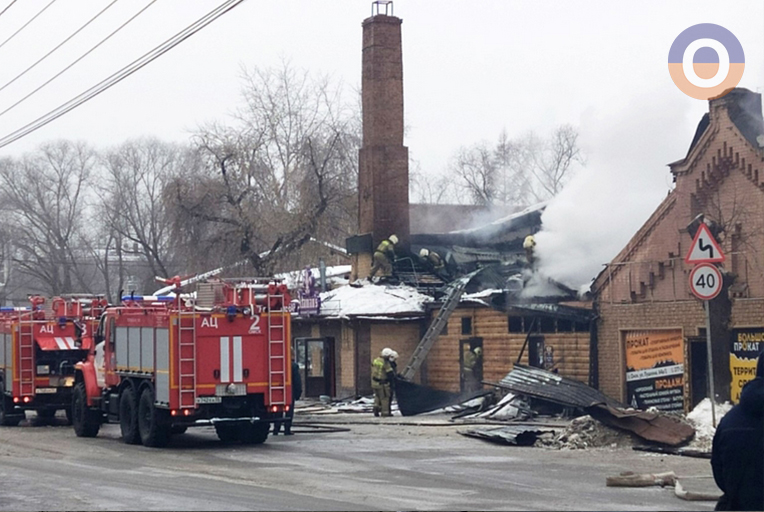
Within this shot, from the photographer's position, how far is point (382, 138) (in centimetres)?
3991

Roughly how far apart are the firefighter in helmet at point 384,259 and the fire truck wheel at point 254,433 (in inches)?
656

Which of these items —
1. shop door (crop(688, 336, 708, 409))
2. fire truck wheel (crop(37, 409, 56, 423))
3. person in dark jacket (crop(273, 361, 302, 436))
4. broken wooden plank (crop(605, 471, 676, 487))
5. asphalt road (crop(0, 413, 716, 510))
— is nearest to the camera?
asphalt road (crop(0, 413, 716, 510))

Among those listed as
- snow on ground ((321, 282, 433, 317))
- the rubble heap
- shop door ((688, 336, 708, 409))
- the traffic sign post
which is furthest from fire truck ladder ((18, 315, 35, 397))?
the traffic sign post

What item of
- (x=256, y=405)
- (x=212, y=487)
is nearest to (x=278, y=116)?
(x=256, y=405)

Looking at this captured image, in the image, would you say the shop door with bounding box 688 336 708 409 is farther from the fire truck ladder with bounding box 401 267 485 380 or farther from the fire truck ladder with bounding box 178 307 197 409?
the fire truck ladder with bounding box 178 307 197 409

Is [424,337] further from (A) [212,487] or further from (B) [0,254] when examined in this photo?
(B) [0,254]

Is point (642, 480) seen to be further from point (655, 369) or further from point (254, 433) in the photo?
point (655, 369)

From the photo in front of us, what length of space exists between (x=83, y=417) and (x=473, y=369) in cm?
1108

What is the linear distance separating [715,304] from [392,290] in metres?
14.6

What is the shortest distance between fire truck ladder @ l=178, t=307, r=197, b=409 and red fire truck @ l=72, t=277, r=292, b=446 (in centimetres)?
2

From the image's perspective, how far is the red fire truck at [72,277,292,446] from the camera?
736 inches

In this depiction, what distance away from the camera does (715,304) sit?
21.3 m

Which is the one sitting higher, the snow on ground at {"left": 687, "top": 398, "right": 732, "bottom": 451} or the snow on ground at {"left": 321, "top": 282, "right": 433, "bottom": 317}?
the snow on ground at {"left": 321, "top": 282, "right": 433, "bottom": 317}

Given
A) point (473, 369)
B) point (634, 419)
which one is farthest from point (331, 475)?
point (473, 369)
